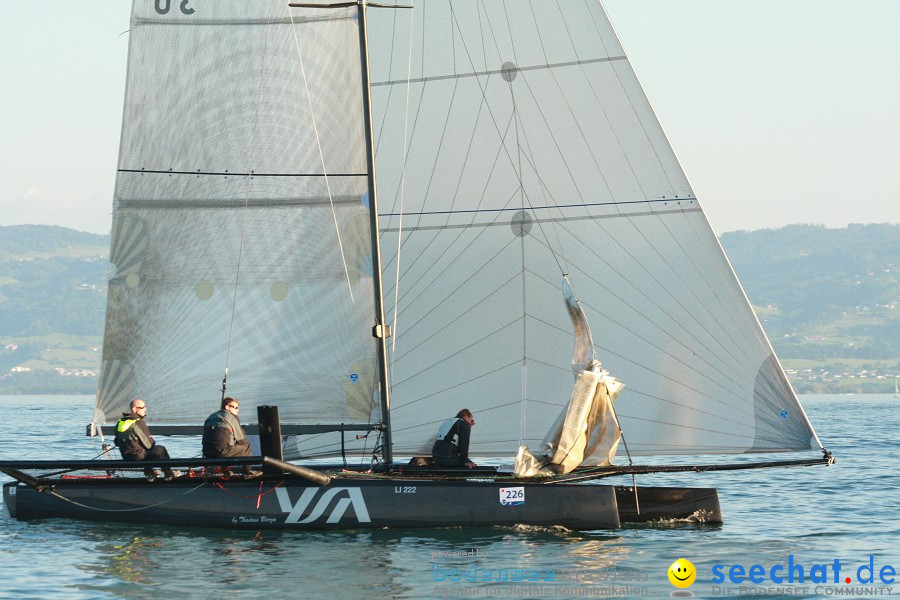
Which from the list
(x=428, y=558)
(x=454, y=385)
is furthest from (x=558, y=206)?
(x=428, y=558)

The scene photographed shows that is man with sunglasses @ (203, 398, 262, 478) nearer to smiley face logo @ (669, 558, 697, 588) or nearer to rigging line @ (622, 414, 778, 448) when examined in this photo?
rigging line @ (622, 414, 778, 448)

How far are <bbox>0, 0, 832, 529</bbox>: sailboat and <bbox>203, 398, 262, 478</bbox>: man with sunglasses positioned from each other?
0.18 metres

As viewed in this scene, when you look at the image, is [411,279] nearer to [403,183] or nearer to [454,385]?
[403,183]

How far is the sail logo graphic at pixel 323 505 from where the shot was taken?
12.7 meters

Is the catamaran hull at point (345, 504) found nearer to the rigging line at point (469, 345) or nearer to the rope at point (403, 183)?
the rigging line at point (469, 345)

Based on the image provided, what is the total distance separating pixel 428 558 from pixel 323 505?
1.61 meters

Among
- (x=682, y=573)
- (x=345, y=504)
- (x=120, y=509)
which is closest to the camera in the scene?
(x=682, y=573)

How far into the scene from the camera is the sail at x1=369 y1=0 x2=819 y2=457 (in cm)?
1310

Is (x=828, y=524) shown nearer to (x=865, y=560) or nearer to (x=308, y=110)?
(x=865, y=560)

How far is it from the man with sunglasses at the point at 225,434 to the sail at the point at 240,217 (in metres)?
1.36

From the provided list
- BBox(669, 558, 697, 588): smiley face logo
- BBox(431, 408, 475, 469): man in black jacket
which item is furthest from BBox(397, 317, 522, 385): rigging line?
BBox(669, 558, 697, 588): smiley face logo

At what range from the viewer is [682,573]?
35.2 feet

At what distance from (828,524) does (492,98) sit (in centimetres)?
627

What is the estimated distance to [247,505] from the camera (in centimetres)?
1291
